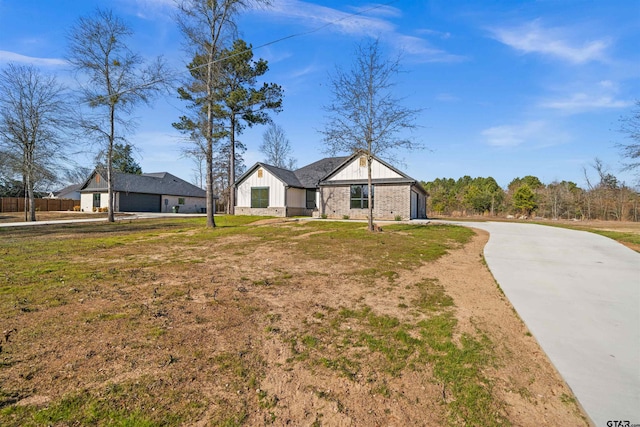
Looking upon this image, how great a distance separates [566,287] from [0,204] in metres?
47.4

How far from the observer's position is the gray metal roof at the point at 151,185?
1312 inches

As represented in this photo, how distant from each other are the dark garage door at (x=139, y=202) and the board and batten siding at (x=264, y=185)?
15856 mm

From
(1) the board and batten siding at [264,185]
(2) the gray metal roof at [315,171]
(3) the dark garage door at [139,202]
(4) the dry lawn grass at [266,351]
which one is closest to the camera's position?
(4) the dry lawn grass at [266,351]

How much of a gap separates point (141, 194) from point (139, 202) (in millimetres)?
930

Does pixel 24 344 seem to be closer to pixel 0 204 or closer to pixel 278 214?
pixel 278 214

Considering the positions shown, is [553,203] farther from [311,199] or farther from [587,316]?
[587,316]

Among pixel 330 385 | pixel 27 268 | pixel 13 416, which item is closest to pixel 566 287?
pixel 330 385

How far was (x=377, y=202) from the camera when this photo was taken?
21.7 metres

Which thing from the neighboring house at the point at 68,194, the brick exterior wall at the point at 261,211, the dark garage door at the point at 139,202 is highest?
the neighboring house at the point at 68,194

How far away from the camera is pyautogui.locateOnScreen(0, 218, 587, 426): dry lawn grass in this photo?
93.8 inches

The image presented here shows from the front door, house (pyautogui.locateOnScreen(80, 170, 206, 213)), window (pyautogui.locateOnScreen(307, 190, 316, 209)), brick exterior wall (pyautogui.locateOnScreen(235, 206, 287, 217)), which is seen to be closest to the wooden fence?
house (pyautogui.locateOnScreen(80, 170, 206, 213))

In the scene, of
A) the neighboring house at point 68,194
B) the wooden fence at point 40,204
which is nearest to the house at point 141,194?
the wooden fence at point 40,204

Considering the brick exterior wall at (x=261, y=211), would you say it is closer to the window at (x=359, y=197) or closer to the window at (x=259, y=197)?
the window at (x=259, y=197)

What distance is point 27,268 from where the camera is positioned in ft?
20.6
